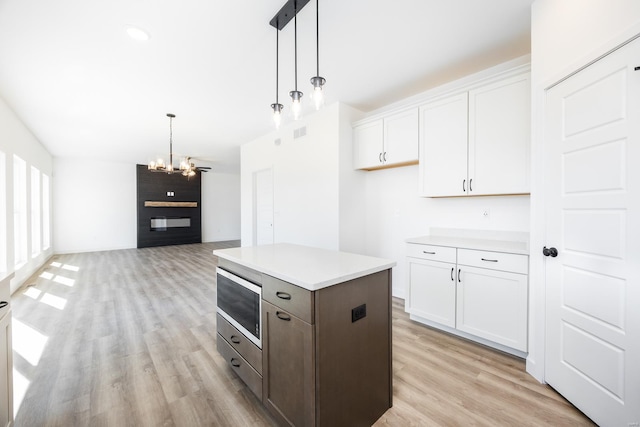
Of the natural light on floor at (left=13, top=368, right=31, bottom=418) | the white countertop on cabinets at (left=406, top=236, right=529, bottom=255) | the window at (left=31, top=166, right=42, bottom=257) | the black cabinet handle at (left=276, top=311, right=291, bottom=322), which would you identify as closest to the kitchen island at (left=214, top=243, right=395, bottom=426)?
the black cabinet handle at (left=276, top=311, right=291, bottom=322)

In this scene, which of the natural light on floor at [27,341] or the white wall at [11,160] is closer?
the natural light on floor at [27,341]

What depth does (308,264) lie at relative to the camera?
5.28 ft

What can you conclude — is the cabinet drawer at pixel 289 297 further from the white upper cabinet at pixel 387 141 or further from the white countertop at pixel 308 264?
the white upper cabinet at pixel 387 141

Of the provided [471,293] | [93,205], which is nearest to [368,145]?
[471,293]

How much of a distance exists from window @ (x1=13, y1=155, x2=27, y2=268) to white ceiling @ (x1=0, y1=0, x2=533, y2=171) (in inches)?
43.6

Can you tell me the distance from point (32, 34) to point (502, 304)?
4.71m

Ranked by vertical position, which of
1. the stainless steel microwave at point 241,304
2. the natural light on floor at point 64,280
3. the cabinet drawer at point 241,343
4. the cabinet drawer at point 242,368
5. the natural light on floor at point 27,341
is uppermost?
the stainless steel microwave at point 241,304

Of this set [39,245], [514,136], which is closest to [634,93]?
[514,136]

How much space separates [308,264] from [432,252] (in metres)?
1.68

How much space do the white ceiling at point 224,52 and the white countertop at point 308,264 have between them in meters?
1.90

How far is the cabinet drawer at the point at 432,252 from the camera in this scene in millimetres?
2591

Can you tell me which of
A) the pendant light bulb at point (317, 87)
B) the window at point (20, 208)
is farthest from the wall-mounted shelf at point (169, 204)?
the pendant light bulb at point (317, 87)

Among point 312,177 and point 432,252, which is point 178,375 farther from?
point 312,177

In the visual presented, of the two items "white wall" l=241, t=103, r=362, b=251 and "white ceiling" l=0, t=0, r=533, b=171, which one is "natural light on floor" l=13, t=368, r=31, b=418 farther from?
"white wall" l=241, t=103, r=362, b=251
